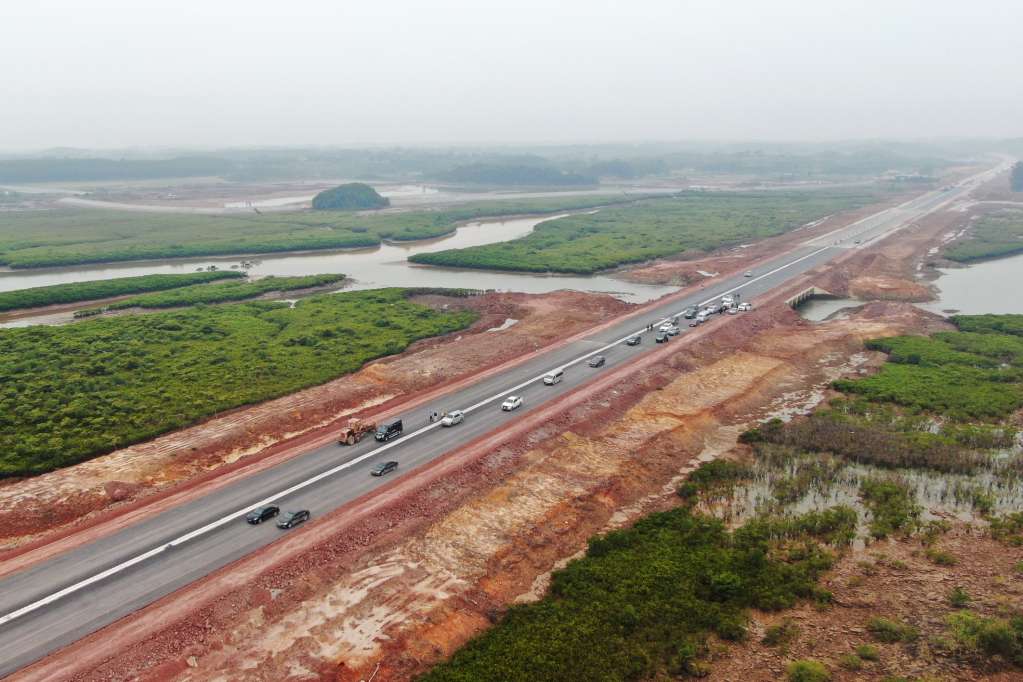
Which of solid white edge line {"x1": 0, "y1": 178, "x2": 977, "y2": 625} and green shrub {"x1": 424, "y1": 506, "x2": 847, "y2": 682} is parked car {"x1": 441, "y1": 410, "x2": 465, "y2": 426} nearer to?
solid white edge line {"x1": 0, "y1": 178, "x2": 977, "y2": 625}

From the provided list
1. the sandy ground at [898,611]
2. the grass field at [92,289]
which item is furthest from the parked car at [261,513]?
the grass field at [92,289]

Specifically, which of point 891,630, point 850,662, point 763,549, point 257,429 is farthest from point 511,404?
point 850,662

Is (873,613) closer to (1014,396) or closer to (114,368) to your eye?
(1014,396)

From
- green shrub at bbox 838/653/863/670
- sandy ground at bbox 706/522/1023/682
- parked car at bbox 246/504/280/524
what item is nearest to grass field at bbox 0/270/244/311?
parked car at bbox 246/504/280/524

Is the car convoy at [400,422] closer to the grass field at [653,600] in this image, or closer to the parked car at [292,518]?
the parked car at [292,518]

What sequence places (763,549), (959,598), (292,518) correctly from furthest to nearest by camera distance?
(292,518) < (763,549) < (959,598)

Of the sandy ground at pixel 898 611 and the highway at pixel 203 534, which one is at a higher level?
the highway at pixel 203 534

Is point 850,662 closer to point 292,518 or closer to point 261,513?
point 292,518
